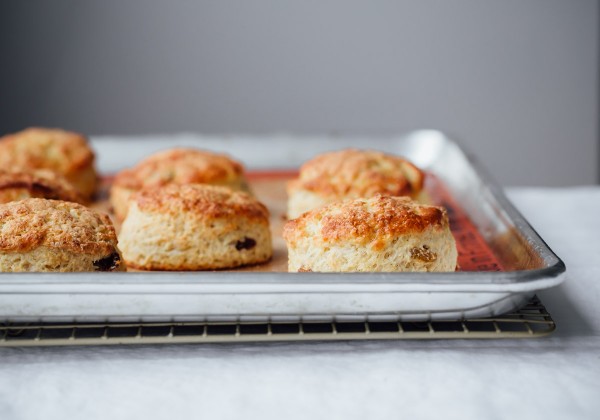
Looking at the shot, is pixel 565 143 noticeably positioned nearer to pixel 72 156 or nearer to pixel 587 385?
pixel 72 156

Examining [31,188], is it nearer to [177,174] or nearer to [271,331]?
[177,174]

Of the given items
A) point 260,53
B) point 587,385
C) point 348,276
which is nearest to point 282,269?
point 348,276

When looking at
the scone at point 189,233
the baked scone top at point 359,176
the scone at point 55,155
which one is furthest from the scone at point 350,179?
the scone at point 55,155

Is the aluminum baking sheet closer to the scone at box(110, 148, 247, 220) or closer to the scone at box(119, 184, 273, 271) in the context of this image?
the scone at box(119, 184, 273, 271)

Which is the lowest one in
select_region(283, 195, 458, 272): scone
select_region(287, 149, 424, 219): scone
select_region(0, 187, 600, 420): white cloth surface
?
select_region(0, 187, 600, 420): white cloth surface

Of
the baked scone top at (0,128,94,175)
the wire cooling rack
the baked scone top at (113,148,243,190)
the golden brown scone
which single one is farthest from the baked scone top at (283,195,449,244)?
the baked scone top at (0,128,94,175)

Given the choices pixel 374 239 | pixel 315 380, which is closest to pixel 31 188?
pixel 374 239
